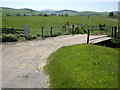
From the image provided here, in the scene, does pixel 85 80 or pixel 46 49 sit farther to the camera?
pixel 46 49

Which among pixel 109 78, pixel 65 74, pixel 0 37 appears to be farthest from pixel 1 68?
pixel 0 37

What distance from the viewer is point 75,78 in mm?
7766

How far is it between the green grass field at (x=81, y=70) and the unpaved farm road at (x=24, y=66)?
0.45 metres

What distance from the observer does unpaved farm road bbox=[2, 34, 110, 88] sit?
7.64 m

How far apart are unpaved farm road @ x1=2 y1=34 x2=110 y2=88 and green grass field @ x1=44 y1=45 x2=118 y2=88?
1.47 ft

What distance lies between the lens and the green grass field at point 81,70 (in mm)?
7374

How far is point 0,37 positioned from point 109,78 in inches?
409

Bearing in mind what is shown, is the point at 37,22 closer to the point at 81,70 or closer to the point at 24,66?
the point at 24,66

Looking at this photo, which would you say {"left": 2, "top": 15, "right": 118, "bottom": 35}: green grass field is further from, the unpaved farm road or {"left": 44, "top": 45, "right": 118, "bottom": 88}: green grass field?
{"left": 44, "top": 45, "right": 118, "bottom": 88}: green grass field

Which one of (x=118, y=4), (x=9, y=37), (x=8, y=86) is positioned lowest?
A: (x=8, y=86)

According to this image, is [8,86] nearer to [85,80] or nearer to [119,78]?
[85,80]

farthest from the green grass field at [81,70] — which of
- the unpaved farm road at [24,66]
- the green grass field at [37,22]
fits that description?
the green grass field at [37,22]

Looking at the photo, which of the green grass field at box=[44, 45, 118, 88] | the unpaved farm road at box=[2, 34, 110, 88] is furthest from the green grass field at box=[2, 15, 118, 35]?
the green grass field at box=[44, 45, 118, 88]

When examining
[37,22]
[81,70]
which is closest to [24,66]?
[81,70]
